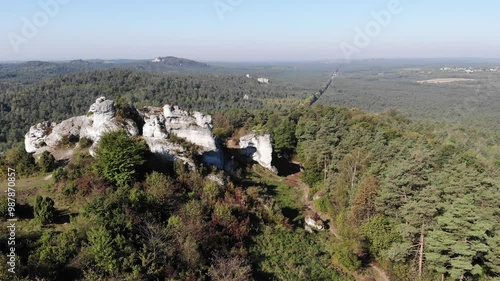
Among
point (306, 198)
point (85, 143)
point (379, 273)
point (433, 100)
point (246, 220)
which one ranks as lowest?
point (433, 100)

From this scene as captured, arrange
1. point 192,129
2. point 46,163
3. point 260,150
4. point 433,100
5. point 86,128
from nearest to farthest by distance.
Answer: point 46,163, point 86,128, point 192,129, point 260,150, point 433,100

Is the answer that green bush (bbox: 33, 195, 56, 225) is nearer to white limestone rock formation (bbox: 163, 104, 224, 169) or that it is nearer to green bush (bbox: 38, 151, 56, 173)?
green bush (bbox: 38, 151, 56, 173)

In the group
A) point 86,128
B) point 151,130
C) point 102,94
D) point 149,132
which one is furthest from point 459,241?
point 102,94

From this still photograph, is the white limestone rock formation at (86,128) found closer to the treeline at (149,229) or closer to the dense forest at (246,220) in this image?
the dense forest at (246,220)

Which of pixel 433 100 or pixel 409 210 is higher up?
pixel 409 210

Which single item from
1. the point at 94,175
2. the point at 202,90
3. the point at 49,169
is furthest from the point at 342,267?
the point at 202,90

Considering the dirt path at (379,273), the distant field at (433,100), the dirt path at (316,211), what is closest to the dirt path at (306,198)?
the dirt path at (316,211)

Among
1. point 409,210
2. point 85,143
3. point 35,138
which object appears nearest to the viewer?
point 409,210

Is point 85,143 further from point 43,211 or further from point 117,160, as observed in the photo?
point 43,211
